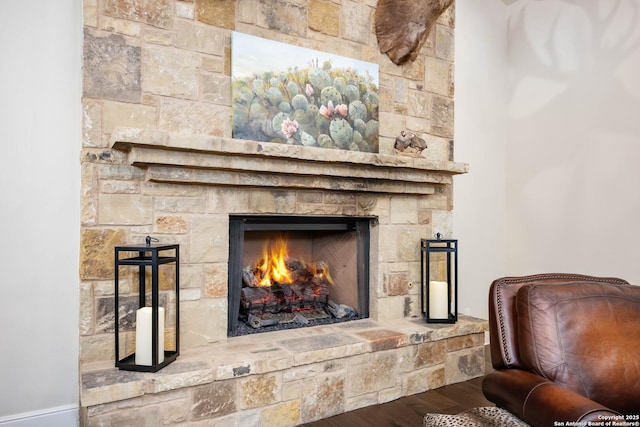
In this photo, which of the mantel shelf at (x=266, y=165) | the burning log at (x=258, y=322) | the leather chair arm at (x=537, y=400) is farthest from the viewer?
the burning log at (x=258, y=322)

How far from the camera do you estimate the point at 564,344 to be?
1.65m

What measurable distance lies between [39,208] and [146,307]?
0.71 meters

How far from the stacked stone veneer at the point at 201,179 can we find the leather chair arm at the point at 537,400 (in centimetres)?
90

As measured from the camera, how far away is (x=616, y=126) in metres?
3.19

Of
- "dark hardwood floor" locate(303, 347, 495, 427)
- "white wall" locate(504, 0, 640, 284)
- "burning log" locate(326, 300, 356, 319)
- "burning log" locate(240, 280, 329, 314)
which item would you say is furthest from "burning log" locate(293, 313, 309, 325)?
"white wall" locate(504, 0, 640, 284)

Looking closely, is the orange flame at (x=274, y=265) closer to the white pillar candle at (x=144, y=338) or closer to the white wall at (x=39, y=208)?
the white pillar candle at (x=144, y=338)

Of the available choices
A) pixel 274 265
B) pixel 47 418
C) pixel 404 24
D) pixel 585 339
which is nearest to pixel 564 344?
pixel 585 339

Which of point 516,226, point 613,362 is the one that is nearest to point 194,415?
point 613,362

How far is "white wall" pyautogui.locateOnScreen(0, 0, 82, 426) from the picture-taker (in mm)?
2045

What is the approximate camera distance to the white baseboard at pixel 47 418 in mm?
2039

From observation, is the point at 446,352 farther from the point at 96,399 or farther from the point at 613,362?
the point at 96,399

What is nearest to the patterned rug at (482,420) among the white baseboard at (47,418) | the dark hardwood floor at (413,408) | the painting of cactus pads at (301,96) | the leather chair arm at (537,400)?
the leather chair arm at (537,400)

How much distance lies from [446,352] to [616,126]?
2.05 metres

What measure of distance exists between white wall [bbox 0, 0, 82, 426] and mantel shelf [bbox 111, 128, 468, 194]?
1.27ft
